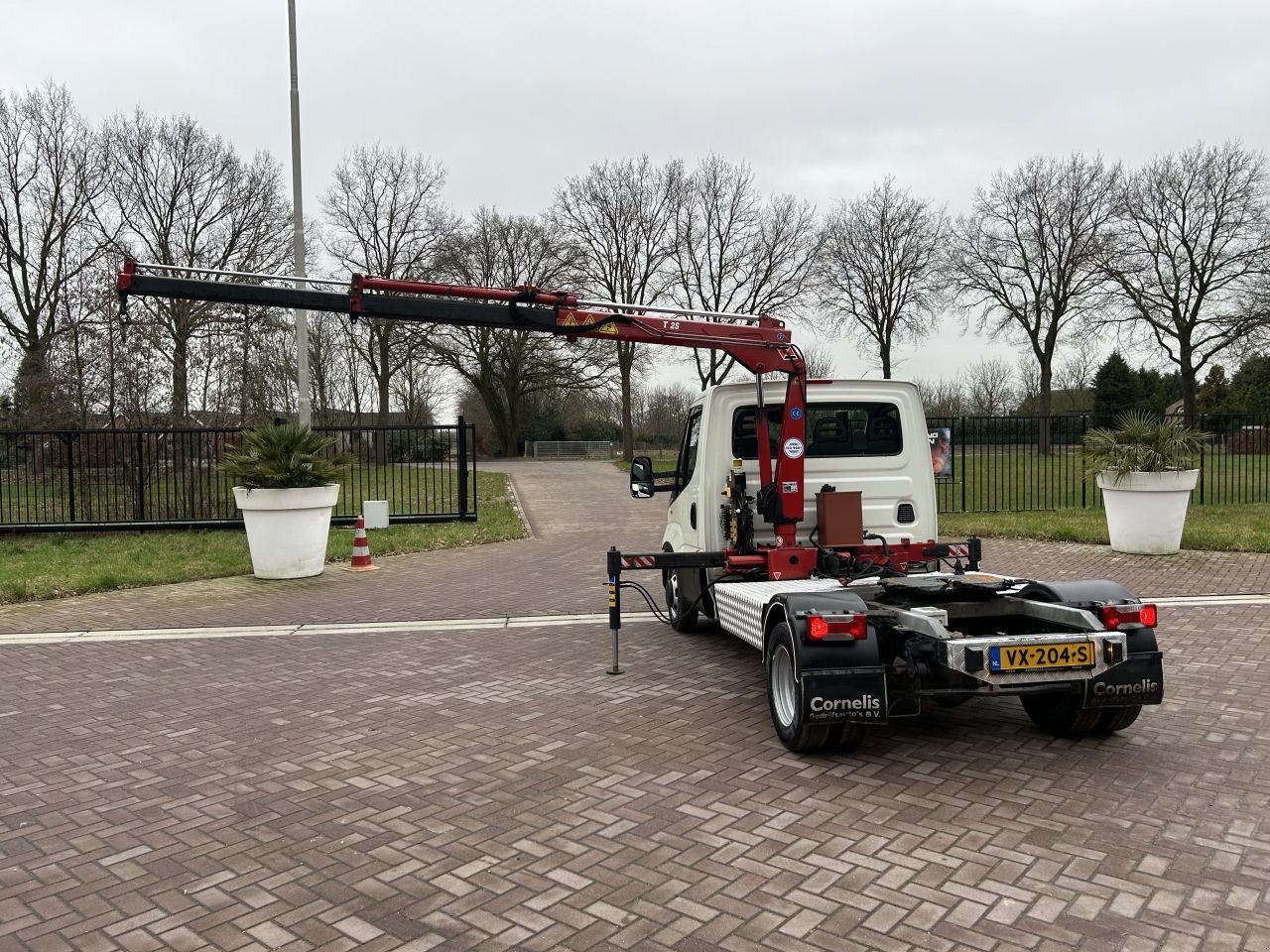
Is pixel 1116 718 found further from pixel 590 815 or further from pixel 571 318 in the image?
pixel 571 318

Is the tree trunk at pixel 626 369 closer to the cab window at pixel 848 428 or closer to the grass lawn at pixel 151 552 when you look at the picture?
the grass lawn at pixel 151 552

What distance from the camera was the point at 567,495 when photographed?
2427 centimetres

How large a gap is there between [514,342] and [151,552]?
104 ft

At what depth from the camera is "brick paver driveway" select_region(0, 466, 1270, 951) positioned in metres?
3.11

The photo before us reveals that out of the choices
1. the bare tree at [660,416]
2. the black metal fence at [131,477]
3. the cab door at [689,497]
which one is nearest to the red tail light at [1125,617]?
the cab door at [689,497]

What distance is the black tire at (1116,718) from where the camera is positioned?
15.6 feet

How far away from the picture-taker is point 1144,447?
471 inches

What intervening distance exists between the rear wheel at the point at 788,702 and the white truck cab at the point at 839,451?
2201mm

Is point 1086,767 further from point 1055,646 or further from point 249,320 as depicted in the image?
point 249,320

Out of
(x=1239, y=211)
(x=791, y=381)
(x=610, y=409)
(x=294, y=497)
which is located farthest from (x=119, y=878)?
(x=610, y=409)

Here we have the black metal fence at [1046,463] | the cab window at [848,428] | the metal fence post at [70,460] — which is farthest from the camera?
the black metal fence at [1046,463]

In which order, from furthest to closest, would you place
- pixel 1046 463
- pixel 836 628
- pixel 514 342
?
pixel 514 342, pixel 1046 463, pixel 836 628

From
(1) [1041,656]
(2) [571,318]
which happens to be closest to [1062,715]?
(1) [1041,656]

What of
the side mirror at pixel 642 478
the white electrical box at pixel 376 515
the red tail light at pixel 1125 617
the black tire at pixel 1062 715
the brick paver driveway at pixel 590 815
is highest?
the side mirror at pixel 642 478
